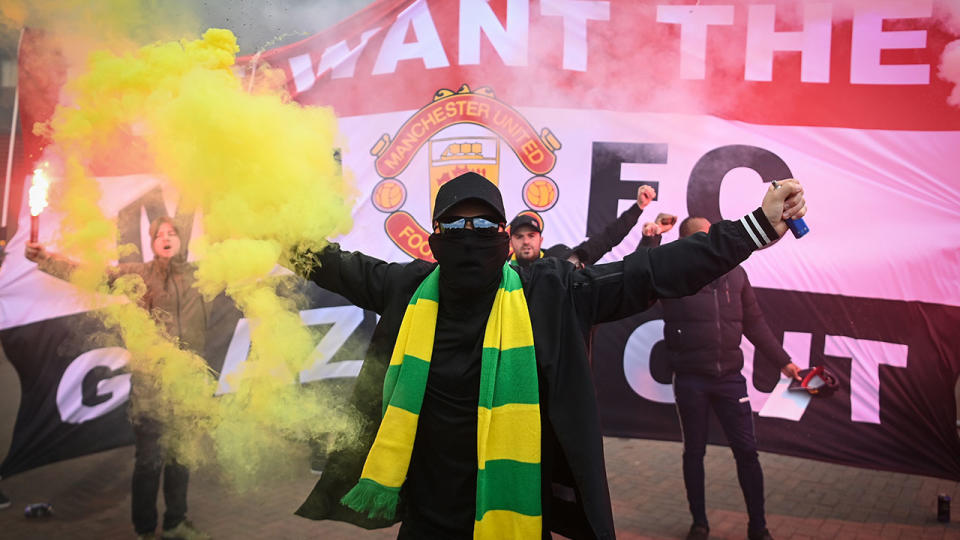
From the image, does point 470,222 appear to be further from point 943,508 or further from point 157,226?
point 943,508

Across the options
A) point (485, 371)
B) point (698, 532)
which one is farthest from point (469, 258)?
point (698, 532)

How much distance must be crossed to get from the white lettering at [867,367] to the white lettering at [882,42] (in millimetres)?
1784

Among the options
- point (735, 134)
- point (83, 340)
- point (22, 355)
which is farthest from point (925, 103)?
point (22, 355)

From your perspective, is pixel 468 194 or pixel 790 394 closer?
pixel 468 194

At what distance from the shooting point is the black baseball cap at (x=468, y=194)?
85.6 inches

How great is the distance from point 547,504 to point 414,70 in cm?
385

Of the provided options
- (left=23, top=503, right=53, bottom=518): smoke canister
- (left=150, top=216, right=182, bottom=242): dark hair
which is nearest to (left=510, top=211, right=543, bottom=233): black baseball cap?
(left=150, top=216, right=182, bottom=242): dark hair

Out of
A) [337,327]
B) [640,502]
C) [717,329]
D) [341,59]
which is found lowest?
[640,502]

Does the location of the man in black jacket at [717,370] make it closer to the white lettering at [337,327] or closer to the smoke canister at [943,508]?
the smoke canister at [943,508]

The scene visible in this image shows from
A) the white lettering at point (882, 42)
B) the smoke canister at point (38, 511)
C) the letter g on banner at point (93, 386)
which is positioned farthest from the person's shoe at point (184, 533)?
the white lettering at point (882, 42)

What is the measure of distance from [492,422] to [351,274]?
0.80m

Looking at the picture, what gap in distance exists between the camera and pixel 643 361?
488 cm

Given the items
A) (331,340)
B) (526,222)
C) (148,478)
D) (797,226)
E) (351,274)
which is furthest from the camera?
(331,340)

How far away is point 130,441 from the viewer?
5.53 meters
